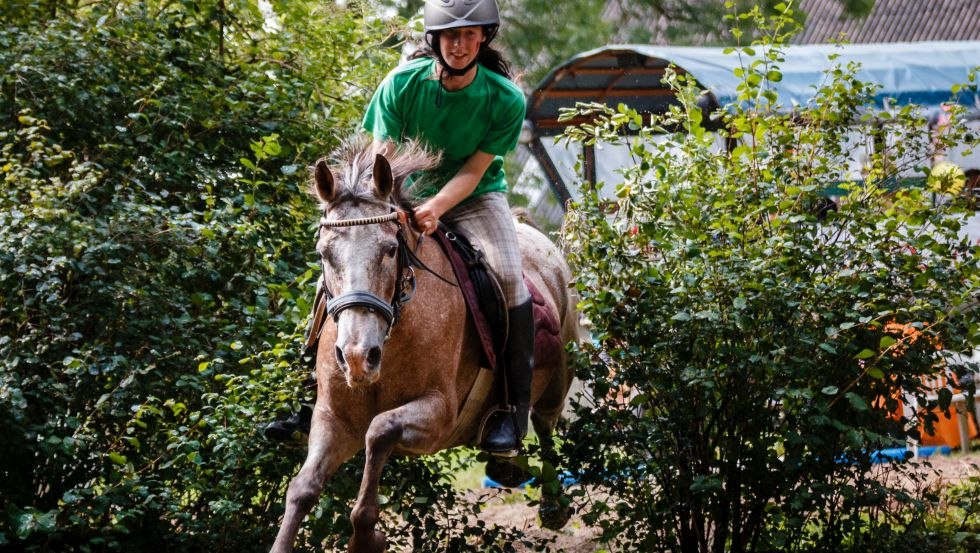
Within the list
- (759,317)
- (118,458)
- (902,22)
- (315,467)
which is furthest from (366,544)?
(902,22)

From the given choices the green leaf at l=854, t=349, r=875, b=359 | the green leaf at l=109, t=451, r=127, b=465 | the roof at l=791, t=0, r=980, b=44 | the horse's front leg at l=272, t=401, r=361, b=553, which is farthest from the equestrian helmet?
the roof at l=791, t=0, r=980, b=44

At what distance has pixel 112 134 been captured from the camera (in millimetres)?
7082

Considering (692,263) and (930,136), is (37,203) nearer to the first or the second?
(692,263)

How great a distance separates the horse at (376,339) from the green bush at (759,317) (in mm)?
889

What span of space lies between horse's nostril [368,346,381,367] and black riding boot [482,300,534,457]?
128 centimetres

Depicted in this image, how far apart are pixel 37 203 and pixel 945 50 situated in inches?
433

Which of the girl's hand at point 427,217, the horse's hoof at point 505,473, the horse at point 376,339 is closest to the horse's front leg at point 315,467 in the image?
the horse at point 376,339

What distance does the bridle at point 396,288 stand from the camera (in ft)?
15.0

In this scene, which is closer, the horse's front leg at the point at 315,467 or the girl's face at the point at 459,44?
the horse's front leg at the point at 315,467

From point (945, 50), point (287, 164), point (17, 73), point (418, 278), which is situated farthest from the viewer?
point (945, 50)

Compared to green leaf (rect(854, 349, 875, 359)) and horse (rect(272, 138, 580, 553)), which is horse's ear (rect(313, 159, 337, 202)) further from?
green leaf (rect(854, 349, 875, 359))

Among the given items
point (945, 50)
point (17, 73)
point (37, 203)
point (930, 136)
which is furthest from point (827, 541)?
point (945, 50)

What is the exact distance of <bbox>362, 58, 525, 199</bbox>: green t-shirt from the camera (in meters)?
5.56

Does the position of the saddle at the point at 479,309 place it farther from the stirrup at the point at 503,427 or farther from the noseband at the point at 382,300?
the noseband at the point at 382,300
